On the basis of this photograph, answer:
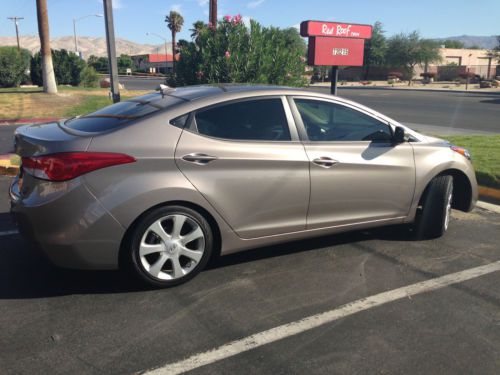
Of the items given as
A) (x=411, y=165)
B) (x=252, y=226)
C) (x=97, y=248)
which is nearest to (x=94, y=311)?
(x=97, y=248)

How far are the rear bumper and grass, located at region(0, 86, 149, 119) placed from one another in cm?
1462

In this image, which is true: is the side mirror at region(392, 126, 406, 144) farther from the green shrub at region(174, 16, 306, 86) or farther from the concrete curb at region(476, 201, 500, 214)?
the green shrub at region(174, 16, 306, 86)

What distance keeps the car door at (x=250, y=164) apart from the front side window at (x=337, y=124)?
0.21 metres

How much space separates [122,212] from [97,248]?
1.07 feet

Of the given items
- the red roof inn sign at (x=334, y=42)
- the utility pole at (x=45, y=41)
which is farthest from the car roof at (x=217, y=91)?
the utility pole at (x=45, y=41)

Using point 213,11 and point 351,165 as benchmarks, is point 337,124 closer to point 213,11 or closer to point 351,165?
point 351,165

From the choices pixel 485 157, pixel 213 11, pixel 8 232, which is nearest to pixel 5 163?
pixel 8 232

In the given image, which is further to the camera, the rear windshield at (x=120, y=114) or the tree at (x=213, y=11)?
the tree at (x=213, y=11)

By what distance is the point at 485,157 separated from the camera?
840cm

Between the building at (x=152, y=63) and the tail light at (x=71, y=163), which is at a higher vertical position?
the building at (x=152, y=63)

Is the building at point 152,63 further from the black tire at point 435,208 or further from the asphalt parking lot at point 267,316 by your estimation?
the asphalt parking lot at point 267,316

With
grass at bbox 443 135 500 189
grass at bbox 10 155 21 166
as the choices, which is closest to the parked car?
grass at bbox 443 135 500 189

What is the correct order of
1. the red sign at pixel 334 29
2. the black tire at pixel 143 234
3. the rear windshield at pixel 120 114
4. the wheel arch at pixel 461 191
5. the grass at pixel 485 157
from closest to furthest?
the black tire at pixel 143 234 → the rear windshield at pixel 120 114 → the wheel arch at pixel 461 191 → the grass at pixel 485 157 → the red sign at pixel 334 29

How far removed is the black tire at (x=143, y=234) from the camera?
3.60m
